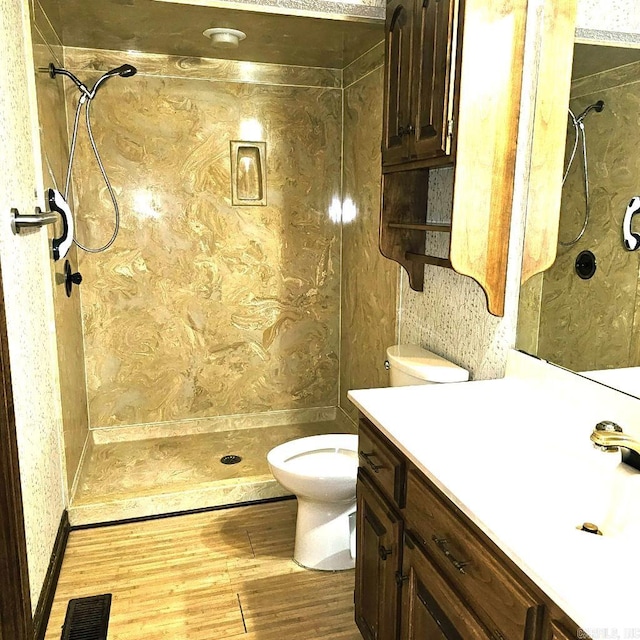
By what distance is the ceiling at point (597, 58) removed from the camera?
1455 millimetres

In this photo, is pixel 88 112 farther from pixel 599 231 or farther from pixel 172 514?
pixel 599 231

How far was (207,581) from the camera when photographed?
7.68 ft

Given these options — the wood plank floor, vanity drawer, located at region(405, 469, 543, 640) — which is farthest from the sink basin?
the wood plank floor

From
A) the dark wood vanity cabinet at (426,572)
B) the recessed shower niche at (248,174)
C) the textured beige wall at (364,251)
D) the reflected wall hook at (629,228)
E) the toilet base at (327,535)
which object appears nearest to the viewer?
the dark wood vanity cabinet at (426,572)

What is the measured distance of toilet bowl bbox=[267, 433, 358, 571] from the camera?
7.34 feet

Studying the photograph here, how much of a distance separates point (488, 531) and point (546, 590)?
174 mm

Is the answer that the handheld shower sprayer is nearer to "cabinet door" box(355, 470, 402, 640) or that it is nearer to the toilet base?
the toilet base

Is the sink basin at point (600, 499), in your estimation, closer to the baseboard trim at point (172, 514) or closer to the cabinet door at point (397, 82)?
the cabinet door at point (397, 82)

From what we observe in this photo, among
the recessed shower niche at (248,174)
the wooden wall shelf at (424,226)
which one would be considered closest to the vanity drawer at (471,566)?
the wooden wall shelf at (424,226)

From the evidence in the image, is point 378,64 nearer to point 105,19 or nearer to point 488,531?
point 105,19

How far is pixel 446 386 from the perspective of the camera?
6.28 ft

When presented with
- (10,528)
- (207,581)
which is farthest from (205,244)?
(10,528)

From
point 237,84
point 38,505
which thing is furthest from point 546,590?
point 237,84

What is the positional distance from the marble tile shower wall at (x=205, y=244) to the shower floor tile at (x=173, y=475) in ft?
0.70
